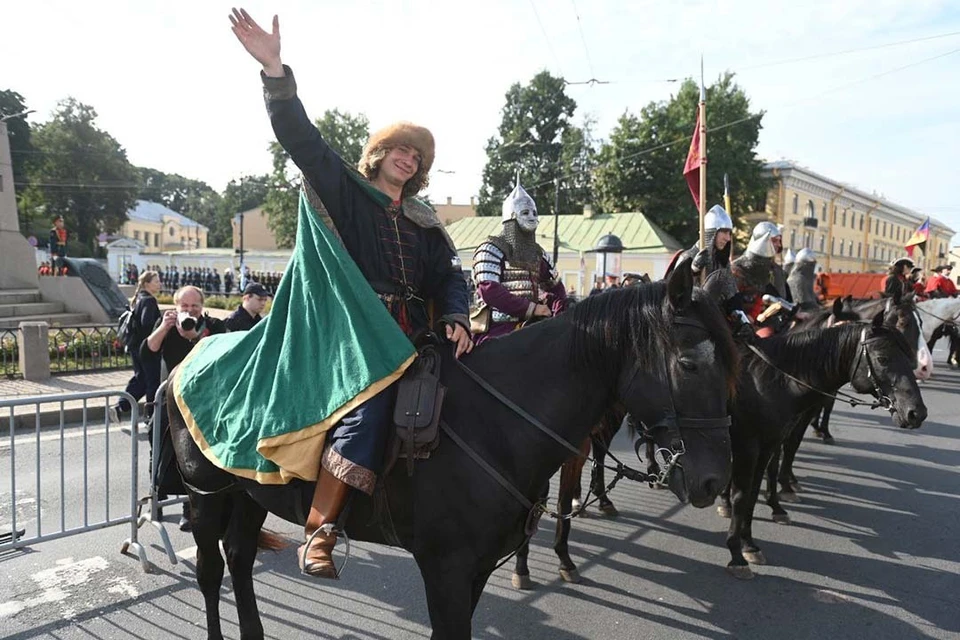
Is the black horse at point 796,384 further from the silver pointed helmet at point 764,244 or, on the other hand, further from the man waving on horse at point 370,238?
the man waving on horse at point 370,238

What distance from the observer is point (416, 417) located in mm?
2488

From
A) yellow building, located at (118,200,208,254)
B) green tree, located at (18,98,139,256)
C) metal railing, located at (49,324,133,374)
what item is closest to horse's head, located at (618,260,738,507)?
metal railing, located at (49,324,133,374)

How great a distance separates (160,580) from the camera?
4.47m

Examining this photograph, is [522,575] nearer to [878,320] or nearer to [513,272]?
[513,272]

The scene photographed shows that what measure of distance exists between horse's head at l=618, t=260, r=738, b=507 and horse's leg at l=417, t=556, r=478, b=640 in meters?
0.91

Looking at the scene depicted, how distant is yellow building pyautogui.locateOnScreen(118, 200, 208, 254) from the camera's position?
8558cm

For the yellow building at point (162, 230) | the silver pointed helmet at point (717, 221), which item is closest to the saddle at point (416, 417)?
the silver pointed helmet at point (717, 221)

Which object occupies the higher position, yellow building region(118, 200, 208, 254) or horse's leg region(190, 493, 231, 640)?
yellow building region(118, 200, 208, 254)

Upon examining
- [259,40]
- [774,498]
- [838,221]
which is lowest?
[774,498]

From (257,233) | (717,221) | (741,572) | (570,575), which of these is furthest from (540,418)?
(257,233)

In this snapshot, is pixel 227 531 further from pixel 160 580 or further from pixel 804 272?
pixel 804 272

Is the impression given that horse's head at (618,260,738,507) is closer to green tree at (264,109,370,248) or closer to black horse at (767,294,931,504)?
black horse at (767,294,931,504)

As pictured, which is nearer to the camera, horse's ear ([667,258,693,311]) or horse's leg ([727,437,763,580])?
horse's ear ([667,258,693,311])

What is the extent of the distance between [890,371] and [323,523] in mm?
5157
